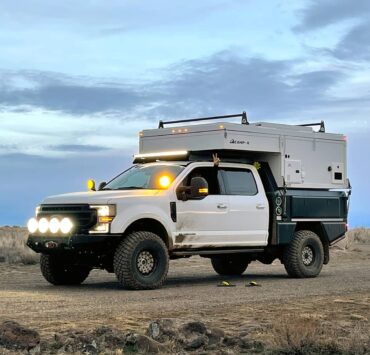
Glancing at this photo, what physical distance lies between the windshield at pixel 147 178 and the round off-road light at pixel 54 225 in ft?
5.44

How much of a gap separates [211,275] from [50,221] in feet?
18.0

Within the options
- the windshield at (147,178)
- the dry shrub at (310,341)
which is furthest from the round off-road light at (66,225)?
the dry shrub at (310,341)

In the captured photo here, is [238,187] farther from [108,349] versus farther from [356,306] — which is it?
[108,349]

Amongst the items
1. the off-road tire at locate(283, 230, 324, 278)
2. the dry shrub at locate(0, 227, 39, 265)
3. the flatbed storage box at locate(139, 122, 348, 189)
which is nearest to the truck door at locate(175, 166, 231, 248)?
the flatbed storage box at locate(139, 122, 348, 189)

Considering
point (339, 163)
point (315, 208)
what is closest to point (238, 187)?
point (315, 208)

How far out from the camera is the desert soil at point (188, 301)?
392 inches

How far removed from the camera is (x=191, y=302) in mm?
12023

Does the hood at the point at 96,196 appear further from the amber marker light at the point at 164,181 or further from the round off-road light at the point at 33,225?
the round off-road light at the point at 33,225

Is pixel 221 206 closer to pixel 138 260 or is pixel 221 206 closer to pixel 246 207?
pixel 246 207

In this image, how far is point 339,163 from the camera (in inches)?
741

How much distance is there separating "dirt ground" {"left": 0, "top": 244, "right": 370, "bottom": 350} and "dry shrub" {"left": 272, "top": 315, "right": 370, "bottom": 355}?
62 centimetres

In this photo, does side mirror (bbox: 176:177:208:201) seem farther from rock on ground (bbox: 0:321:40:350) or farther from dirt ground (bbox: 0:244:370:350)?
rock on ground (bbox: 0:321:40:350)

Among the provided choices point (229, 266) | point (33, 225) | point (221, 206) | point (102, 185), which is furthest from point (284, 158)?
point (33, 225)

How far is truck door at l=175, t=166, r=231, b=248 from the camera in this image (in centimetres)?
1478
